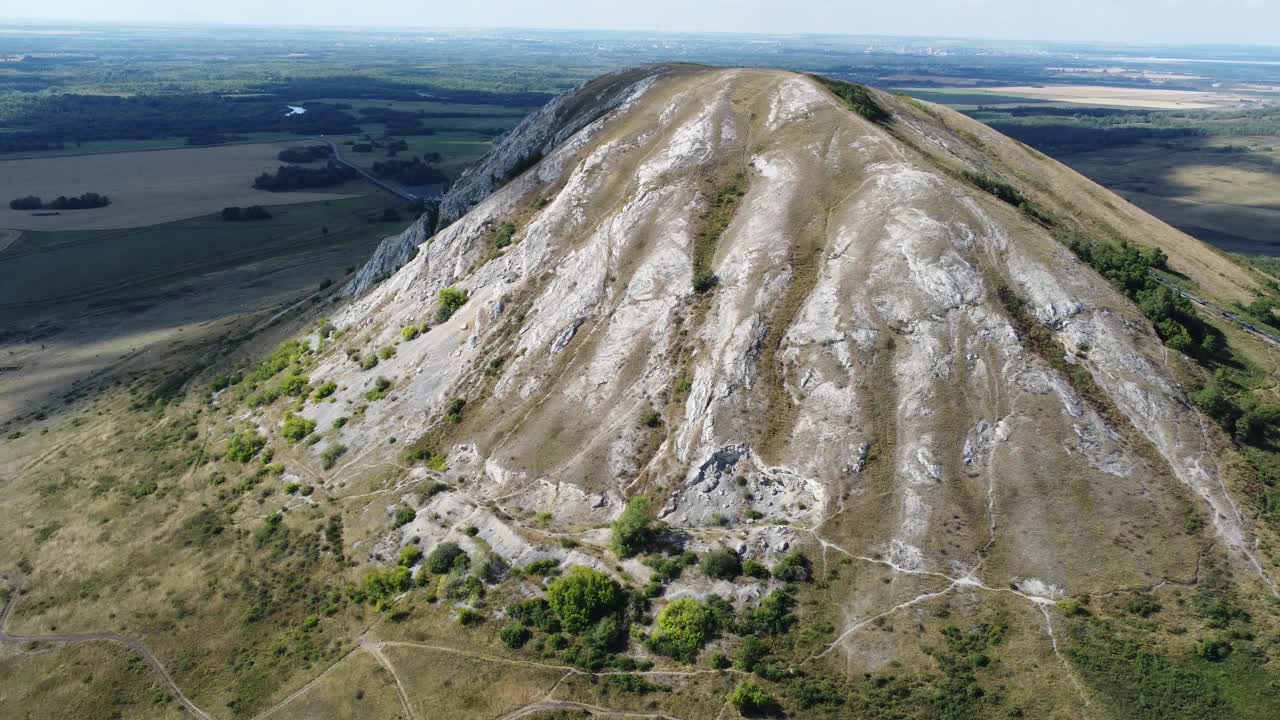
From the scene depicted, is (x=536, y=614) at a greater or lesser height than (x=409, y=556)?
greater

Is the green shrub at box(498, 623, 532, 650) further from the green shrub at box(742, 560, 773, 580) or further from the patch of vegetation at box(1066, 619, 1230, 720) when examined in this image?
the patch of vegetation at box(1066, 619, 1230, 720)

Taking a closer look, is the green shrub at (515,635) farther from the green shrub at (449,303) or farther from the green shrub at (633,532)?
the green shrub at (449,303)

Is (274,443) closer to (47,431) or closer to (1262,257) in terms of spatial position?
(47,431)

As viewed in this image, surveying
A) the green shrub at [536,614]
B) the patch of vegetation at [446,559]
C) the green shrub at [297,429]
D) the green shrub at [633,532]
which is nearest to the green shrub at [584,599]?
the green shrub at [536,614]

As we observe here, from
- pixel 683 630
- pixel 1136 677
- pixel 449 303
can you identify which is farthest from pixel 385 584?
pixel 1136 677

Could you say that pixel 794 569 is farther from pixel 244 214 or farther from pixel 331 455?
pixel 244 214
